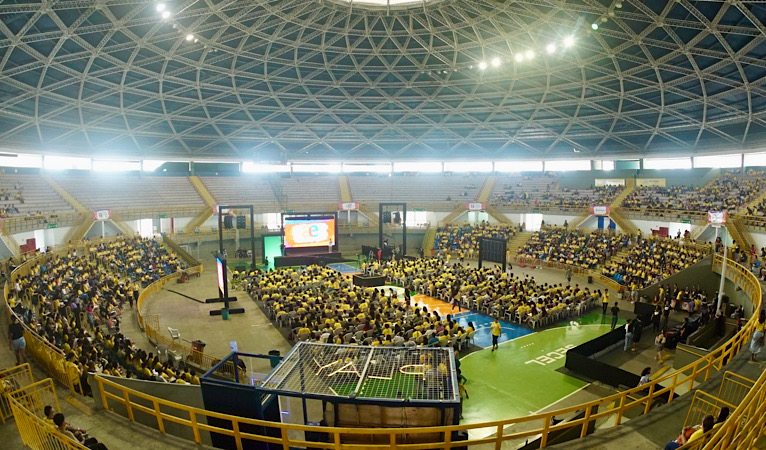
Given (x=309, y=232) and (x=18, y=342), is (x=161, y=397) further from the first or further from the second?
(x=309, y=232)

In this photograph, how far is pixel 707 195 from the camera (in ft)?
140

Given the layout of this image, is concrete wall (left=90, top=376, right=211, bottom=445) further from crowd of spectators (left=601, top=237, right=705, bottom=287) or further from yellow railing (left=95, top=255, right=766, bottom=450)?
crowd of spectators (left=601, top=237, right=705, bottom=287)

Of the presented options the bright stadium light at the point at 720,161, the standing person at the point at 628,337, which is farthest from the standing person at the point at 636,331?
the bright stadium light at the point at 720,161

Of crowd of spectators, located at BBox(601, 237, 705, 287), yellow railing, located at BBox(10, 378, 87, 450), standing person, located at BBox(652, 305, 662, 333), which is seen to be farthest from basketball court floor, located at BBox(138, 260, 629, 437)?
yellow railing, located at BBox(10, 378, 87, 450)

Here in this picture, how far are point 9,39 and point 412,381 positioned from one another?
33805mm

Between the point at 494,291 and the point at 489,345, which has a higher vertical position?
the point at 494,291

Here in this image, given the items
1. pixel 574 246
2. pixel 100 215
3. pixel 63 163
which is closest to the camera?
pixel 100 215

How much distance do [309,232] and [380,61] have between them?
18.1 meters

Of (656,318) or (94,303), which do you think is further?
(94,303)

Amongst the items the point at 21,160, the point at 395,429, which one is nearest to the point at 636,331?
the point at 395,429

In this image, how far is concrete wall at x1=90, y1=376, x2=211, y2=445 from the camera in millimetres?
8961

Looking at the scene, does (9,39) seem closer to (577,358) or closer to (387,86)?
(387,86)

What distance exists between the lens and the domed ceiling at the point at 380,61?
27.7 metres

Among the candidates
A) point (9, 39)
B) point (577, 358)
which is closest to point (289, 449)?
point (577, 358)
